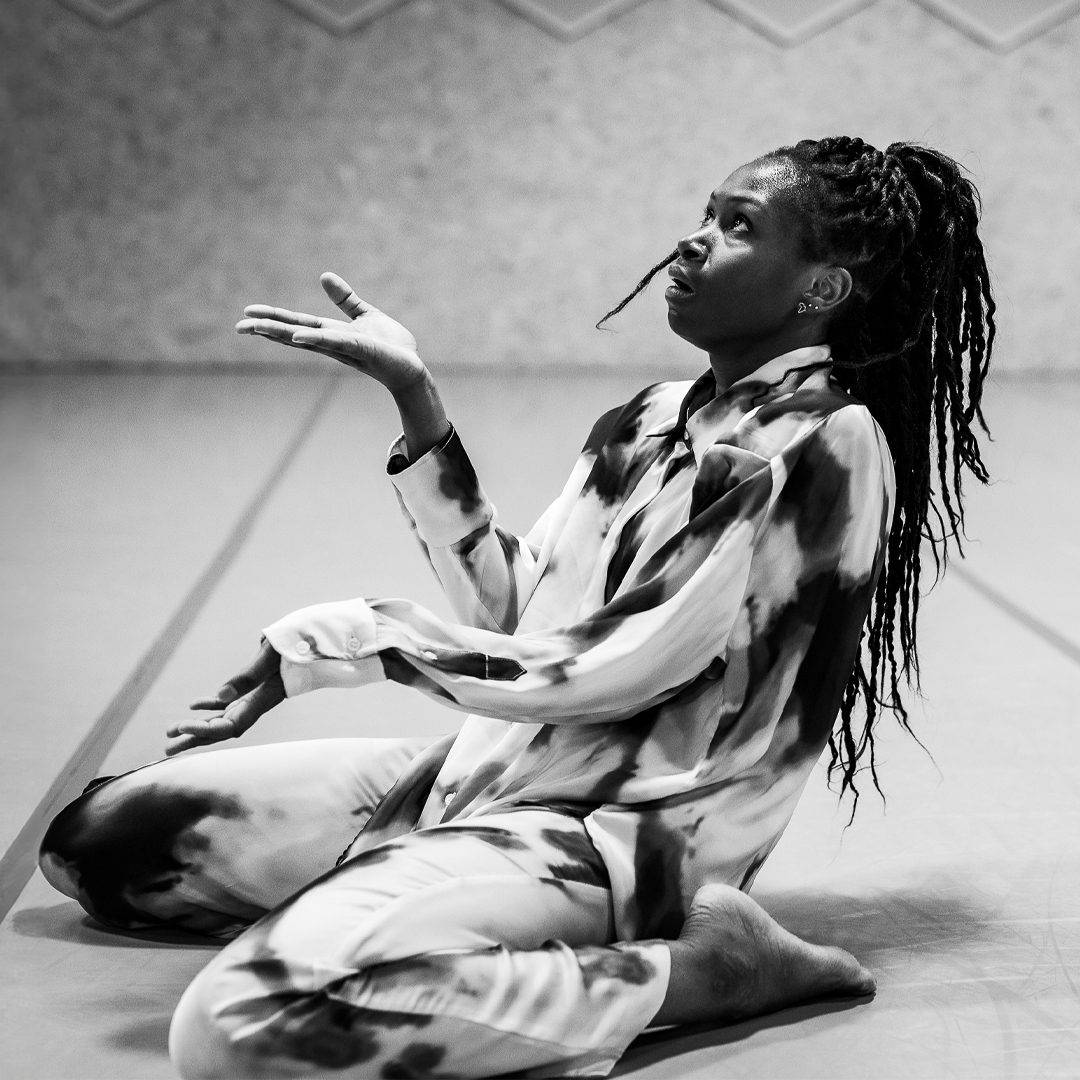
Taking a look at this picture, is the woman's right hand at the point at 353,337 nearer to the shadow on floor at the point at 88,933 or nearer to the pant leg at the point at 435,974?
the pant leg at the point at 435,974

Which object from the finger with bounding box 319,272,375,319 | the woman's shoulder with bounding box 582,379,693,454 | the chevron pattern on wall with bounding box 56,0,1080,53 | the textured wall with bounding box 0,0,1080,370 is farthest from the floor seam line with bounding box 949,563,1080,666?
the chevron pattern on wall with bounding box 56,0,1080,53

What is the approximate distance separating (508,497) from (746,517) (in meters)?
3.20

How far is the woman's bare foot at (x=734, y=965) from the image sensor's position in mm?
1512

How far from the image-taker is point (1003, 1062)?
1569 mm

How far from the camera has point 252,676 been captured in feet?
4.66

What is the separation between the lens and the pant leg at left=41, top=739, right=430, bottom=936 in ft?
5.94

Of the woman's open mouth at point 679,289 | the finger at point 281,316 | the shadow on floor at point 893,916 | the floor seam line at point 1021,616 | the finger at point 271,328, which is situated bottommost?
the floor seam line at point 1021,616

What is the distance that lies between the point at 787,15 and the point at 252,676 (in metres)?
7.77

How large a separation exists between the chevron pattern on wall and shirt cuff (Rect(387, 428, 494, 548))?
7.20 m

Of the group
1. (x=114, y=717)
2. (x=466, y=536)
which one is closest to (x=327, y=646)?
(x=466, y=536)

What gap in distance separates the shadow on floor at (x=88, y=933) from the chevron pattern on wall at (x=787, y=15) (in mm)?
7187

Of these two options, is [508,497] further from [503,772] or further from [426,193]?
[426,193]

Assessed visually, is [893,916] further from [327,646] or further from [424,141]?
[424,141]

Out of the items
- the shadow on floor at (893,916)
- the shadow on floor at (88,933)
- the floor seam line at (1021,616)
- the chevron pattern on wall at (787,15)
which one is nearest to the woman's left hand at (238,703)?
the shadow on floor at (88,933)
